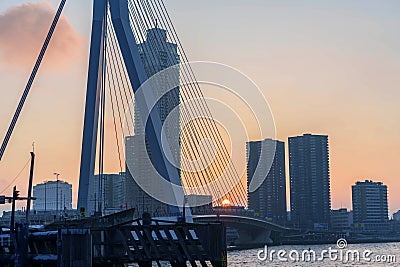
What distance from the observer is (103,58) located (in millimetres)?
38156

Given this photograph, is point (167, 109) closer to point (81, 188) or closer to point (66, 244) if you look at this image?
point (81, 188)

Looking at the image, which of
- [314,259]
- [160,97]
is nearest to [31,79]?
[160,97]

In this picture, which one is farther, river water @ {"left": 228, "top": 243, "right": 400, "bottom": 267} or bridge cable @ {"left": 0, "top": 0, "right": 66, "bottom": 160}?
river water @ {"left": 228, "top": 243, "right": 400, "bottom": 267}

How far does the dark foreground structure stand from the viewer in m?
22.5

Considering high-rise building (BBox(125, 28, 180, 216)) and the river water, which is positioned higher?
high-rise building (BBox(125, 28, 180, 216))

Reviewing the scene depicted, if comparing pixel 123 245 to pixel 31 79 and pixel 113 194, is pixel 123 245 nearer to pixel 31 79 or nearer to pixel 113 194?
pixel 31 79

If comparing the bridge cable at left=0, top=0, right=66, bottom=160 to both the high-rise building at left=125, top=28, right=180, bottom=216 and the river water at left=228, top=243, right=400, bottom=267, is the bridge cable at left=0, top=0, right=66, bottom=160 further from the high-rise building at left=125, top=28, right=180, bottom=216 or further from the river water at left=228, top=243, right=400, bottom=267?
the river water at left=228, top=243, right=400, bottom=267

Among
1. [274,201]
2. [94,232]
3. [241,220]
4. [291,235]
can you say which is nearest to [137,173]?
[241,220]

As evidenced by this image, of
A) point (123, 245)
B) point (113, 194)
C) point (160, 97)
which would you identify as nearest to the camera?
point (123, 245)

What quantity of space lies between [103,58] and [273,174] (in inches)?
6317

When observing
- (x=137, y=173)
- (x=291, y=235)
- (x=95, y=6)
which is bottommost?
(x=291, y=235)

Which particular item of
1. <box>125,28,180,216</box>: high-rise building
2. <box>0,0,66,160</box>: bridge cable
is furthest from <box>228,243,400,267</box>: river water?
<box>0,0,66,160</box>: bridge cable

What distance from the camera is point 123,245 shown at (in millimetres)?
24062

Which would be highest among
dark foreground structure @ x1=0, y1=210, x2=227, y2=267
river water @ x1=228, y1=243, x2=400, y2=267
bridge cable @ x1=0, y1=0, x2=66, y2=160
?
bridge cable @ x1=0, y1=0, x2=66, y2=160
